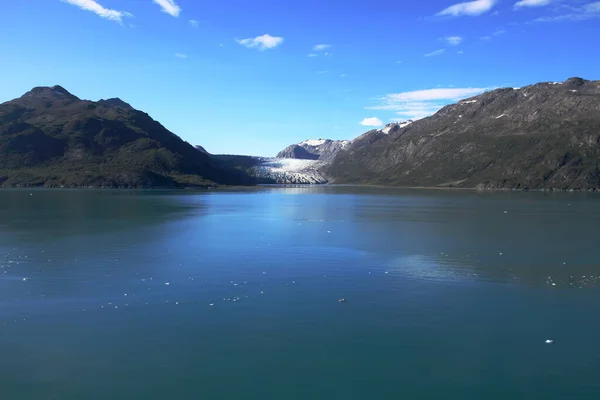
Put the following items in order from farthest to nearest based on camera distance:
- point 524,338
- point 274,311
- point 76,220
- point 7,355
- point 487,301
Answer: point 76,220 < point 487,301 < point 274,311 < point 524,338 < point 7,355

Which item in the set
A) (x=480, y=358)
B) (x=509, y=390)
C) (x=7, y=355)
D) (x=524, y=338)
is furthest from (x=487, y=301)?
(x=7, y=355)

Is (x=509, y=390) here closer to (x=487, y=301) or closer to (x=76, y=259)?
(x=487, y=301)

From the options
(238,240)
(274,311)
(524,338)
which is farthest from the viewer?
(238,240)

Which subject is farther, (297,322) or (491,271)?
(491,271)

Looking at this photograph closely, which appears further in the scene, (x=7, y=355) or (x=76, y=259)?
(x=76, y=259)

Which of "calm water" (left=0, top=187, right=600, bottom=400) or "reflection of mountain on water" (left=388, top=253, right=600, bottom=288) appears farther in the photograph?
"reflection of mountain on water" (left=388, top=253, right=600, bottom=288)

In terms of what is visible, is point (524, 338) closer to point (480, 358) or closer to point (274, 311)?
point (480, 358)

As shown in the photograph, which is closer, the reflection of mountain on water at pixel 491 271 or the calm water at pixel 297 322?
the calm water at pixel 297 322
